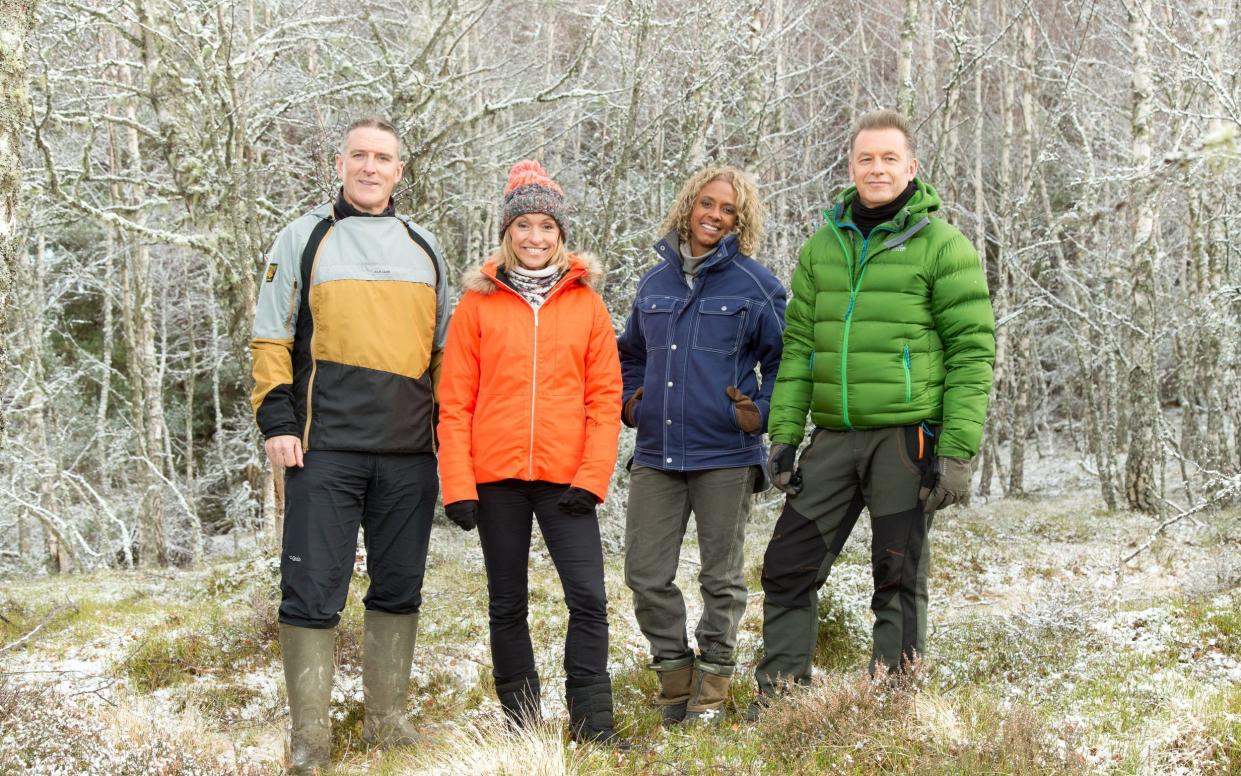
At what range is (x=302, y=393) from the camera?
11.9 feet

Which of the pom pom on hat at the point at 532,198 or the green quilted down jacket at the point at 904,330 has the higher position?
the pom pom on hat at the point at 532,198

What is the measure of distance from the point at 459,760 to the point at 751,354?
→ 204 cm

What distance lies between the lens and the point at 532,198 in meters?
3.78

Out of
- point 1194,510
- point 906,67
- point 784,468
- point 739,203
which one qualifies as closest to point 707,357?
point 784,468

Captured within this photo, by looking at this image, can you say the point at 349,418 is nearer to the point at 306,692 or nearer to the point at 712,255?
the point at 306,692

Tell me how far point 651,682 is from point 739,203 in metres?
2.35

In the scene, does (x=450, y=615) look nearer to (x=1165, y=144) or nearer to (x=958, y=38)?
(x=958, y=38)

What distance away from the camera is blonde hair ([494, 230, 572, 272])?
3799 millimetres

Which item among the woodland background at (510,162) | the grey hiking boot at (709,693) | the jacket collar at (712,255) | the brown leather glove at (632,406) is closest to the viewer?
the grey hiking boot at (709,693)

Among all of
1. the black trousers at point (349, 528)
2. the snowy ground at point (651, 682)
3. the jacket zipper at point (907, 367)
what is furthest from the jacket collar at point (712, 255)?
the snowy ground at point (651, 682)

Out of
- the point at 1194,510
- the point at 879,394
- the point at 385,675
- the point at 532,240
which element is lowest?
the point at 385,675

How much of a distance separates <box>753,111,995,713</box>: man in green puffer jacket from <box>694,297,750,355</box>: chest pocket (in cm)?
24

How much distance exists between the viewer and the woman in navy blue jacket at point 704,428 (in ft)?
13.0

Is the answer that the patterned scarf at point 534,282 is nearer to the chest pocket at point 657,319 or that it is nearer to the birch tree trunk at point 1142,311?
the chest pocket at point 657,319
